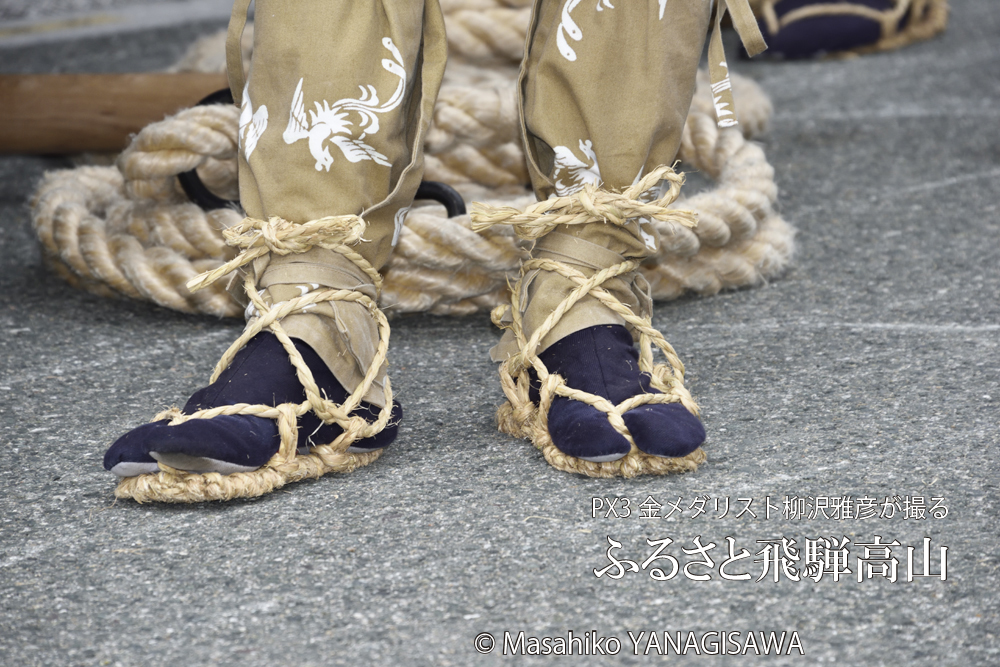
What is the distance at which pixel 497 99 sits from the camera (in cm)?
136

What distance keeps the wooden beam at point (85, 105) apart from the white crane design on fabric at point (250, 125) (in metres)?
0.70

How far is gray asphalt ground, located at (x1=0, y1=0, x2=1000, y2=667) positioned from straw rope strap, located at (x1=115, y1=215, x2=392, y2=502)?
17mm

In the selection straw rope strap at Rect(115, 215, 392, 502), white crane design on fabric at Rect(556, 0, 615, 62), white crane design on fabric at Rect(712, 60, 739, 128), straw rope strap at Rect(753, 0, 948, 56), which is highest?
white crane design on fabric at Rect(556, 0, 615, 62)

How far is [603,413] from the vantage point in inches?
30.8

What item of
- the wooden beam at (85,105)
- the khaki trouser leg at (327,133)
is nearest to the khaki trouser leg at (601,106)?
the khaki trouser leg at (327,133)

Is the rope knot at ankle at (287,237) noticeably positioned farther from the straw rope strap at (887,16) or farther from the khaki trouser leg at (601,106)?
the straw rope strap at (887,16)

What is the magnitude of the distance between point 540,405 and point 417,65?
1.05 feet

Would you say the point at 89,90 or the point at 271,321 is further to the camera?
the point at 89,90

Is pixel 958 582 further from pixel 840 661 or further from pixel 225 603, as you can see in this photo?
pixel 225 603

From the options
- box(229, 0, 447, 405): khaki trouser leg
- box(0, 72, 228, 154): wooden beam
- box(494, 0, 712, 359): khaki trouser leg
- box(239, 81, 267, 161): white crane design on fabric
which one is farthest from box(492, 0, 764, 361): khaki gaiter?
box(0, 72, 228, 154): wooden beam

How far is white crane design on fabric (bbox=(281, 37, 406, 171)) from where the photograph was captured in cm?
79

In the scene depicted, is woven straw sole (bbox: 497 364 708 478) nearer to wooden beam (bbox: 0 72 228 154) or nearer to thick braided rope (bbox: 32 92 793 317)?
thick braided rope (bbox: 32 92 793 317)

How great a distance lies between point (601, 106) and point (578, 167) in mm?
55

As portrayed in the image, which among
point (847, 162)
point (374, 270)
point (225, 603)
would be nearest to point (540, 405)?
point (374, 270)
